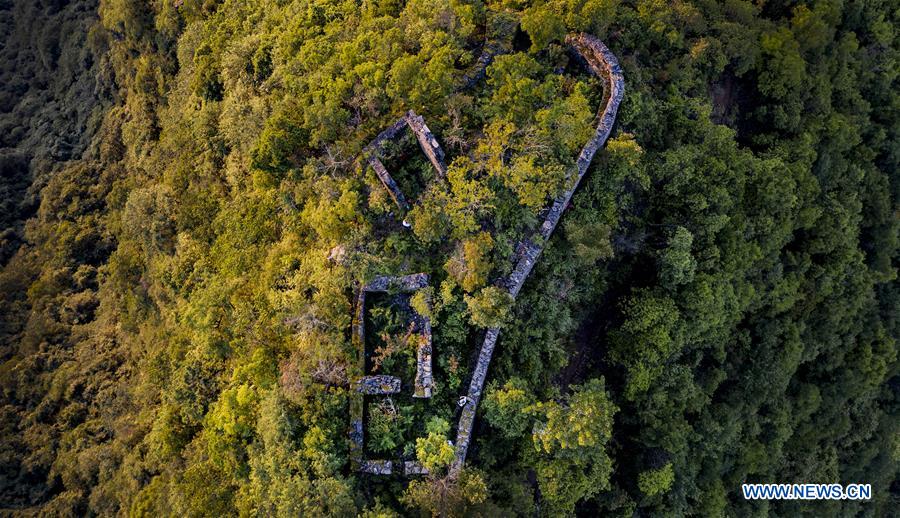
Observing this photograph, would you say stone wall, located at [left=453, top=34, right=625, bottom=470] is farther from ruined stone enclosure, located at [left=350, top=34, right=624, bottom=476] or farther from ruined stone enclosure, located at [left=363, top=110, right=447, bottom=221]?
ruined stone enclosure, located at [left=363, top=110, right=447, bottom=221]

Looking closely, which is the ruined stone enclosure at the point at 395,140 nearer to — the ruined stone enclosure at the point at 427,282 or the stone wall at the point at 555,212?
the ruined stone enclosure at the point at 427,282

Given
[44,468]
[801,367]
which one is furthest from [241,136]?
[801,367]

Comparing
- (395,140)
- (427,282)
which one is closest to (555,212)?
(427,282)

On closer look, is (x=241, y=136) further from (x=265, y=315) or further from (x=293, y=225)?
(x=265, y=315)

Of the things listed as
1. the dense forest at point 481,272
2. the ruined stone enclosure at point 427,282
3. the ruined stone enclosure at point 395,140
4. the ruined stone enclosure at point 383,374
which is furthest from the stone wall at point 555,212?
the ruined stone enclosure at point 395,140

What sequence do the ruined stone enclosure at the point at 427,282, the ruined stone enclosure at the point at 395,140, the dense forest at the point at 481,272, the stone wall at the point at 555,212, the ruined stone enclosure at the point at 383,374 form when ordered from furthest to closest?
the ruined stone enclosure at the point at 395,140
the dense forest at the point at 481,272
the stone wall at the point at 555,212
the ruined stone enclosure at the point at 427,282
the ruined stone enclosure at the point at 383,374
